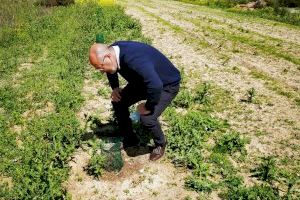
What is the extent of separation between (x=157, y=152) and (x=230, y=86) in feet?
14.8

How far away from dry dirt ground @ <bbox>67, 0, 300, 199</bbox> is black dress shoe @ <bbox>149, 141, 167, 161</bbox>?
0.11 metres

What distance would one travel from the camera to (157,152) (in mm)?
→ 6520

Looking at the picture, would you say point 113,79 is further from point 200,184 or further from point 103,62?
point 200,184

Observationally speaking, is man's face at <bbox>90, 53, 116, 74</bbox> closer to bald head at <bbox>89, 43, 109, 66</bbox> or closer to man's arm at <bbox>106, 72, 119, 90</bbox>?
bald head at <bbox>89, 43, 109, 66</bbox>

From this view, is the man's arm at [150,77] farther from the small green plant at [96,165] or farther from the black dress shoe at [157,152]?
the small green plant at [96,165]

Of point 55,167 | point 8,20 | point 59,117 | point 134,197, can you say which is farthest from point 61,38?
point 134,197

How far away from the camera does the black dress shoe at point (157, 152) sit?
6500 millimetres

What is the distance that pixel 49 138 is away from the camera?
748 centimetres

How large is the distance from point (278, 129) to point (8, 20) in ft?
51.2

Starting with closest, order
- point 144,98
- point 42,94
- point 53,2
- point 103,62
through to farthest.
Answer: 1. point 103,62
2. point 144,98
3. point 42,94
4. point 53,2

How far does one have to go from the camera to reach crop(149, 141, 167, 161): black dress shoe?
6.50 meters

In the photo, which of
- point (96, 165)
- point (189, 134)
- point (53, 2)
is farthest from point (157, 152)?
point (53, 2)

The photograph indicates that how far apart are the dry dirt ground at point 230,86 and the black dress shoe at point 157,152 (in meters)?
0.11

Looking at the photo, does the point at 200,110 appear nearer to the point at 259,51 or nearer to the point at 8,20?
the point at 259,51
